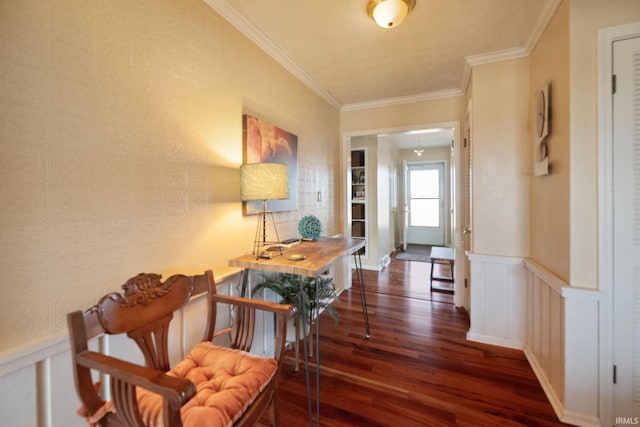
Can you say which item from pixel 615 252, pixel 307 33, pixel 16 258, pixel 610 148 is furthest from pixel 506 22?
pixel 16 258

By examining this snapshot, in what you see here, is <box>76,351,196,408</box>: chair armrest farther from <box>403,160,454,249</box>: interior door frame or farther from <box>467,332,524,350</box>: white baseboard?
<box>403,160,454,249</box>: interior door frame

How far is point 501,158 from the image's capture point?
7.35 ft

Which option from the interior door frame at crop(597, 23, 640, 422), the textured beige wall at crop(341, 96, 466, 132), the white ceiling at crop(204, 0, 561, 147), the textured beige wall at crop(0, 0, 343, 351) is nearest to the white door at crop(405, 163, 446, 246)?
the textured beige wall at crop(341, 96, 466, 132)

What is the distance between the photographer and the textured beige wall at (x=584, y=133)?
1393 millimetres

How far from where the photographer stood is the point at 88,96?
1011 mm

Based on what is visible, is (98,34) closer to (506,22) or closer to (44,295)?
(44,295)

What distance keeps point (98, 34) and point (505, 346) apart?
10.7ft

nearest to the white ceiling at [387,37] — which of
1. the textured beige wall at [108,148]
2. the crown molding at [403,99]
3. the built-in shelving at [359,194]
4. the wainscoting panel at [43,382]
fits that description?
the crown molding at [403,99]

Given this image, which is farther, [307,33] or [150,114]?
[307,33]

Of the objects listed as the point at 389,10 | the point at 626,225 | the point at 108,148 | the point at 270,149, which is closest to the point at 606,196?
the point at 626,225

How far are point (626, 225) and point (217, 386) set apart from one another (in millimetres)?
2094

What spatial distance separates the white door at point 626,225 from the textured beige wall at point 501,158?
0.82 meters

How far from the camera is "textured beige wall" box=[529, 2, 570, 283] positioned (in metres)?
1.50

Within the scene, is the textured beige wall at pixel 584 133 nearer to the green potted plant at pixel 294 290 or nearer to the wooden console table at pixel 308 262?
the wooden console table at pixel 308 262
